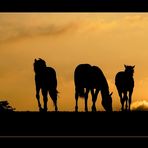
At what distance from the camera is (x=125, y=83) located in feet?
59.7

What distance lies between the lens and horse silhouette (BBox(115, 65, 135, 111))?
17.8 m

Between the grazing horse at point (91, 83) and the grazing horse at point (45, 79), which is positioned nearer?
the grazing horse at point (45, 79)

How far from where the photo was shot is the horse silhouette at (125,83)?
1781 centimetres
